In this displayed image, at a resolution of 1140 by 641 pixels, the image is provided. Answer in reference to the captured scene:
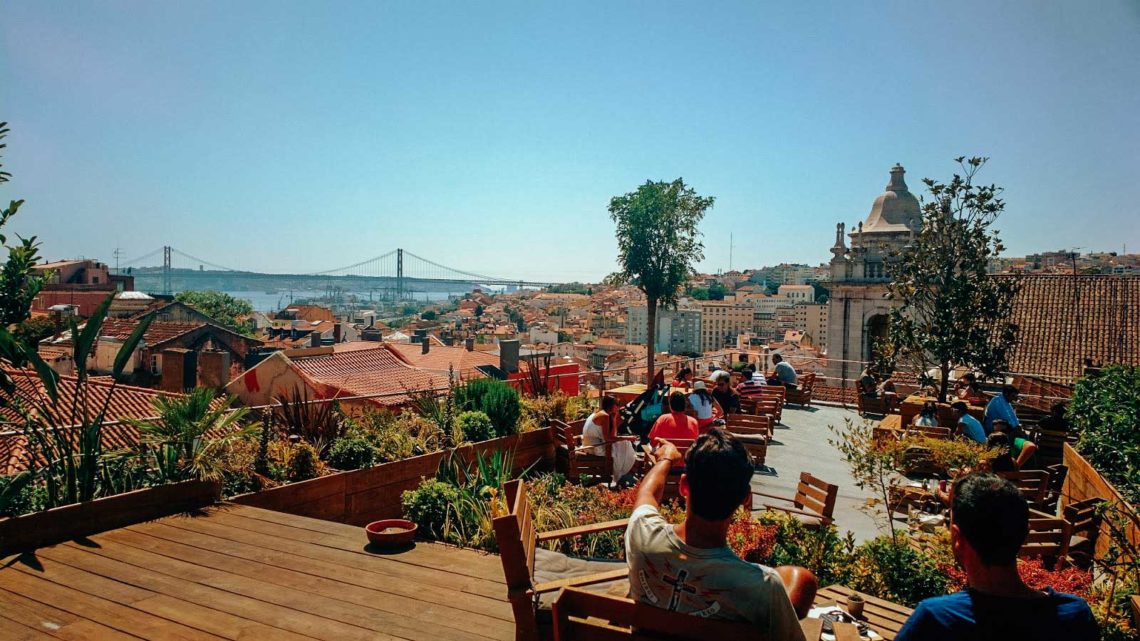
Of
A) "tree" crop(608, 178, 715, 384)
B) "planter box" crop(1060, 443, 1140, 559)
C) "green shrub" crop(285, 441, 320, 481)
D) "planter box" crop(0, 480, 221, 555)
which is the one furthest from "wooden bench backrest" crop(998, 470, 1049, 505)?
"tree" crop(608, 178, 715, 384)

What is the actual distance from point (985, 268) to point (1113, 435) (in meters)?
4.91

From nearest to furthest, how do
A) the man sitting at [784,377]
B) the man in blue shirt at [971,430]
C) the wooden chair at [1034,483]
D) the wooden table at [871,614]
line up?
1. the wooden table at [871,614]
2. the wooden chair at [1034,483]
3. the man in blue shirt at [971,430]
4. the man sitting at [784,377]

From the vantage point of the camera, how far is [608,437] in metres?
6.92

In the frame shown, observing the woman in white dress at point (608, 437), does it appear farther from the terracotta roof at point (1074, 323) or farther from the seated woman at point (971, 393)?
the terracotta roof at point (1074, 323)

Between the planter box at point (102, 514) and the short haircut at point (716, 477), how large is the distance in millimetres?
4280

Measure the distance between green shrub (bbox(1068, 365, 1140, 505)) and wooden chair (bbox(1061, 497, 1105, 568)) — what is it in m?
0.76

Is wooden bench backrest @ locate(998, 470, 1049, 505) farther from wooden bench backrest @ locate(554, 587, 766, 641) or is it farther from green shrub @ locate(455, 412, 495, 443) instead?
wooden bench backrest @ locate(554, 587, 766, 641)

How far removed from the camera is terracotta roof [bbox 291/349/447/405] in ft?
69.8

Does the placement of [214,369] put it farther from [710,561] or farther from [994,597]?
[994,597]

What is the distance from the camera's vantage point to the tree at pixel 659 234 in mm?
16750

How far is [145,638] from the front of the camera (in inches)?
132

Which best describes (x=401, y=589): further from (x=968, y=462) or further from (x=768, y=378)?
(x=768, y=378)

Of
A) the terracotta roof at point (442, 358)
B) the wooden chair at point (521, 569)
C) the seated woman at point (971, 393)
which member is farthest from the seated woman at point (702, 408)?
the terracotta roof at point (442, 358)

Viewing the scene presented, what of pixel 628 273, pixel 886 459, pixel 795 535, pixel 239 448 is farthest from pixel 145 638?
pixel 628 273
